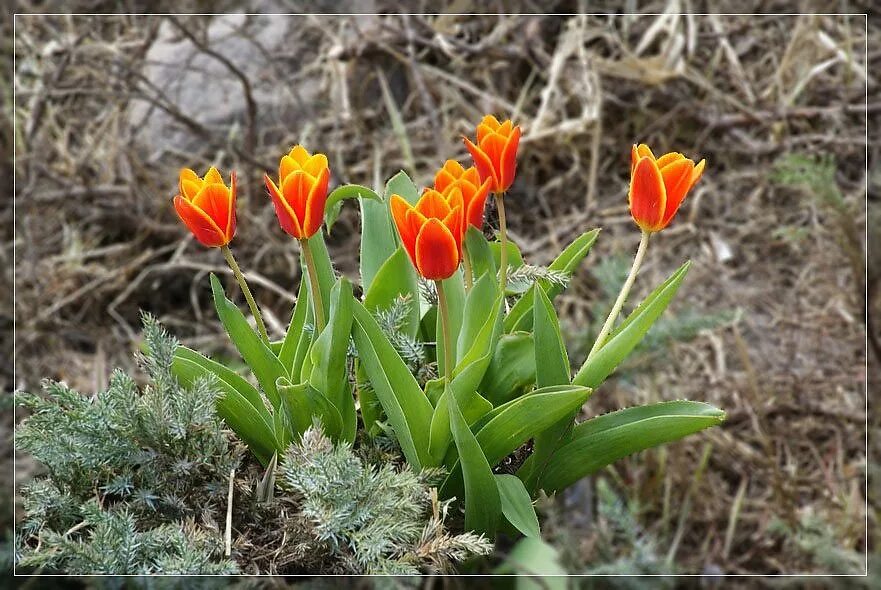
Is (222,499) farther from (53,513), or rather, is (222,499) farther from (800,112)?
(800,112)

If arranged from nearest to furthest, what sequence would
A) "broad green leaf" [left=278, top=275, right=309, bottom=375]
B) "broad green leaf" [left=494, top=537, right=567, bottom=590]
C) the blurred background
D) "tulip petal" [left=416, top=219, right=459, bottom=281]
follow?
"broad green leaf" [left=494, top=537, right=567, bottom=590], "tulip petal" [left=416, top=219, right=459, bottom=281], "broad green leaf" [left=278, top=275, right=309, bottom=375], the blurred background

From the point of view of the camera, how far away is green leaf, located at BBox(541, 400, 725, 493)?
31.4 inches

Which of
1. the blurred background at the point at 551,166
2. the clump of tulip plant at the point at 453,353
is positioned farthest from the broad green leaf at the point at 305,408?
Answer: the blurred background at the point at 551,166

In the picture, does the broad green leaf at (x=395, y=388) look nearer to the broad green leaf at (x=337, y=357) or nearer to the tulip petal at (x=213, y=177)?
the broad green leaf at (x=337, y=357)

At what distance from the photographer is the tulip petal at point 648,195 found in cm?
77

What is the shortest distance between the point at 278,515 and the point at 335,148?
5.54 ft

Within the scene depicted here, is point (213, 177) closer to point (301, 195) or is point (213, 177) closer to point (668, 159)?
point (301, 195)

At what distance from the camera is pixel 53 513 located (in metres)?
0.80

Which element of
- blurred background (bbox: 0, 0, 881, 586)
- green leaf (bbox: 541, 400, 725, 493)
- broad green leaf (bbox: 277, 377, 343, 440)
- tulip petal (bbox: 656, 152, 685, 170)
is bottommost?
green leaf (bbox: 541, 400, 725, 493)

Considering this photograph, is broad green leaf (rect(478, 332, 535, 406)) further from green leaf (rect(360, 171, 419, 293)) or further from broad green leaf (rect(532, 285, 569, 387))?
green leaf (rect(360, 171, 419, 293))

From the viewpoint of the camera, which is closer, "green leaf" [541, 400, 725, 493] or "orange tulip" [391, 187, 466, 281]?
"orange tulip" [391, 187, 466, 281]

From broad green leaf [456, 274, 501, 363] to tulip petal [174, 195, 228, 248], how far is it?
21cm

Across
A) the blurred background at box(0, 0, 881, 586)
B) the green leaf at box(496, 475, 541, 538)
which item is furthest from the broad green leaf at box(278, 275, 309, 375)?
the blurred background at box(0, 0, 881, 586)

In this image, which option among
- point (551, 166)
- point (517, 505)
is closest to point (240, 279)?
point (517, 505)
